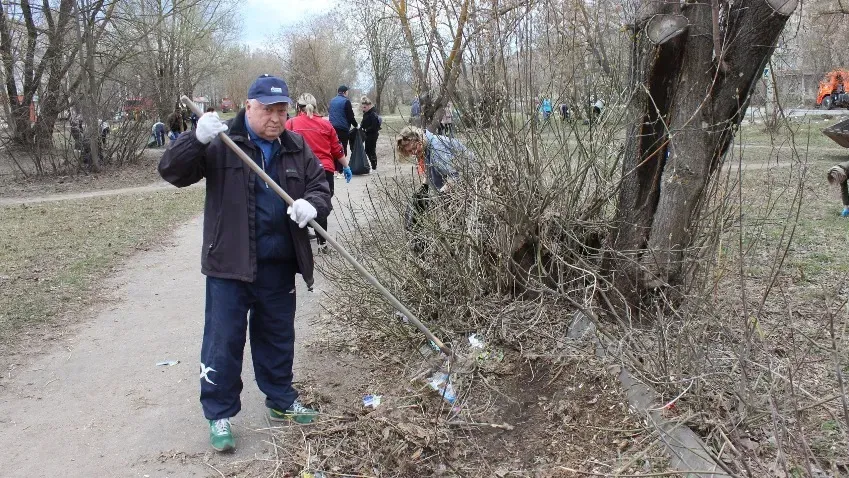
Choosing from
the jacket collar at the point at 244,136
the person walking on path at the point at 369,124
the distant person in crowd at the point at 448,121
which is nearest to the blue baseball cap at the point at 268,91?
the jacket collar at the point at 244,136

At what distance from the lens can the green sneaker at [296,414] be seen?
3764 mm

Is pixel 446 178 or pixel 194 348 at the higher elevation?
pixel 446 178

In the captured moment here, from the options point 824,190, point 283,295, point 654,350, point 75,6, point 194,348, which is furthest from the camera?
point 75,6

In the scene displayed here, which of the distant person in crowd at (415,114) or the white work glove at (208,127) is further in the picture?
the distant person in crowd at (415,114)

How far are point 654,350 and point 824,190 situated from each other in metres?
8.65

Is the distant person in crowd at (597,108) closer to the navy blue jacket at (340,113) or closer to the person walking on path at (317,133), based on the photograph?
the person walking on path at (317,133)

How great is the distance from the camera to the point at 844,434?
9.46 feet

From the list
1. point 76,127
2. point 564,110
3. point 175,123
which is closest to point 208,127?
point 564,110

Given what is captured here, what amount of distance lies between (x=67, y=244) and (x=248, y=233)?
6.22 meters

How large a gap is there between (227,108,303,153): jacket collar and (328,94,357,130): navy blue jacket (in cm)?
941

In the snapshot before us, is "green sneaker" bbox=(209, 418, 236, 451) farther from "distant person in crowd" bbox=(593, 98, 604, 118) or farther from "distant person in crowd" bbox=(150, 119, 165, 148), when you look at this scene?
"distant person in crowd" bbox=(150, 119, 165, 148)

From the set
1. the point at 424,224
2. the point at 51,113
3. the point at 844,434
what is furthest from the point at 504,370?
the point at 51,113

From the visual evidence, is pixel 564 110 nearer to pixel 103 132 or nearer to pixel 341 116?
pixel 341 116

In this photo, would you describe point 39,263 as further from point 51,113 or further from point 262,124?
point 51,113
